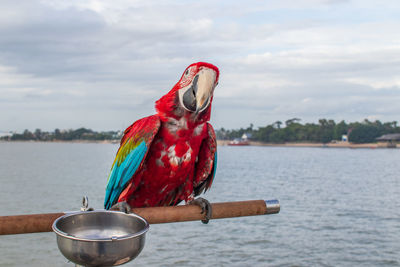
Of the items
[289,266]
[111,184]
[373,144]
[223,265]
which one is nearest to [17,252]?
[223,265]

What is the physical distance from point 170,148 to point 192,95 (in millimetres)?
488

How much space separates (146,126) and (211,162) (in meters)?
0.68

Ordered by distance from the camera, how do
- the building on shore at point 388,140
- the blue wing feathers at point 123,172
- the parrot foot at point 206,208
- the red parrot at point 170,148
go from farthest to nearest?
the building on shore at point 388,140
the blue wing feathers at point 123,172
the red parrot at point 170,148
the parrot foot at point 206,208

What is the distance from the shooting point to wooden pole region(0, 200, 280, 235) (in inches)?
81.7

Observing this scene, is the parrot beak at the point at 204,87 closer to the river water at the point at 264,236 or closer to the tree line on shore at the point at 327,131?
the river water at the point at 264,236

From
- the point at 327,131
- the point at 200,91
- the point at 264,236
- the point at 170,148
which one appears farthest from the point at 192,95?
the point at 327,131

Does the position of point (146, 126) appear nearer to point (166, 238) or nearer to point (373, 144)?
point (166, 238)

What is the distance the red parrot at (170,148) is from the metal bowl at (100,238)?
961 mm

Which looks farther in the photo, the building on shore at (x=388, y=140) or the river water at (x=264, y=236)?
the building on shore at (x=388, y=140)

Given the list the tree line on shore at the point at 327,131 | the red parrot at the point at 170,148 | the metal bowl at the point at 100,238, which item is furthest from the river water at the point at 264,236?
the tree line on shore at the point at 327,131

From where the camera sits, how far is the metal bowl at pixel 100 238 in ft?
5.13

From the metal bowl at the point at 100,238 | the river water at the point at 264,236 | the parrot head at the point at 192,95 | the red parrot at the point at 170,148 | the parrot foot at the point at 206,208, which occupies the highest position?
the parrot head at the point at 192,95

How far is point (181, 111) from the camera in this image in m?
3.05

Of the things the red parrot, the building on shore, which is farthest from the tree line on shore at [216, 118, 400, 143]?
the red parrot
